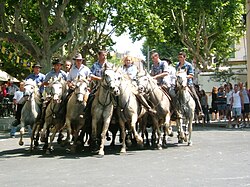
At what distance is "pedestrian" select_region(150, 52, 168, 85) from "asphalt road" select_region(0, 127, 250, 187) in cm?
213

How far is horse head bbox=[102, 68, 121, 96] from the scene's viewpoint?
13.7 metres

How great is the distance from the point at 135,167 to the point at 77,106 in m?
3.42

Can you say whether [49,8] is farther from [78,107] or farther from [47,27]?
[78,107]

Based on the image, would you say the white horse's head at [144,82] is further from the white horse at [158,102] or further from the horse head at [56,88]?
the horse head at [56,88]

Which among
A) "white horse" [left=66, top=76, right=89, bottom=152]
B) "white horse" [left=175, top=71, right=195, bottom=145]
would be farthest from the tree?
"white horse" [left=66, top=76, right=89, bottom=152]

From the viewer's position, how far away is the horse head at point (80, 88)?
1425 centimetres

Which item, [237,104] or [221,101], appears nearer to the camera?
[237,104]

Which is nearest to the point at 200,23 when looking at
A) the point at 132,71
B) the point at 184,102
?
the point at 184,102

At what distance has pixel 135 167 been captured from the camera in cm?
1184

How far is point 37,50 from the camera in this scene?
29.7 metres

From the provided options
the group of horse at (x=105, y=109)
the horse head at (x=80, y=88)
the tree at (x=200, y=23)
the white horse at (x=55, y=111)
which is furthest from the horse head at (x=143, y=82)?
Answer: the tree at (x=200, y=23)

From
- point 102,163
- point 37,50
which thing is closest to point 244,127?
point 37,50

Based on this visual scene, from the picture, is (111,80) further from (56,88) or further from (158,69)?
(158,69)

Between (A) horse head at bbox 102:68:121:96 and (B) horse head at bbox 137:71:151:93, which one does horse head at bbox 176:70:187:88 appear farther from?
(A) horse head at bbox 102:68:121:96
